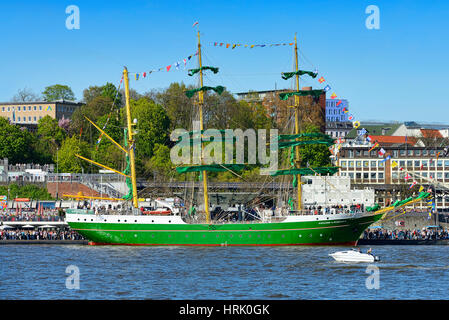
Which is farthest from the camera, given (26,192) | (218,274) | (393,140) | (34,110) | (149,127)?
(34,110)

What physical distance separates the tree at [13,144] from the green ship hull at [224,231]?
4922 centimetres

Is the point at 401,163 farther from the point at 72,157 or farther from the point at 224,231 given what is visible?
the point at 224,231

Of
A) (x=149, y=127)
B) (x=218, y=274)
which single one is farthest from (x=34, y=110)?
(x=218, y=274)

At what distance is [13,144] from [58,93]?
6373 cm

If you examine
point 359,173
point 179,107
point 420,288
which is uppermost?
point 179,107

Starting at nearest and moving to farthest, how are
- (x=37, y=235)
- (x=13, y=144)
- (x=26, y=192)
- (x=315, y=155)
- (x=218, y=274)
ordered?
(x=218, y=274) → (x=37, y=235) → (x=26, y=192) → (x=315, y=155) → (x=13, y=144)

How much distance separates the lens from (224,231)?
76.4 m

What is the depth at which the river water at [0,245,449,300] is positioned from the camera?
4666 cm

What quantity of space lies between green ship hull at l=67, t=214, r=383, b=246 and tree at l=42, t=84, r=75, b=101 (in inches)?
4389

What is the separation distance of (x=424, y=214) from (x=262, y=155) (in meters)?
23.0

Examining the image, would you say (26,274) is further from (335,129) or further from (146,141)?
(335,129)
